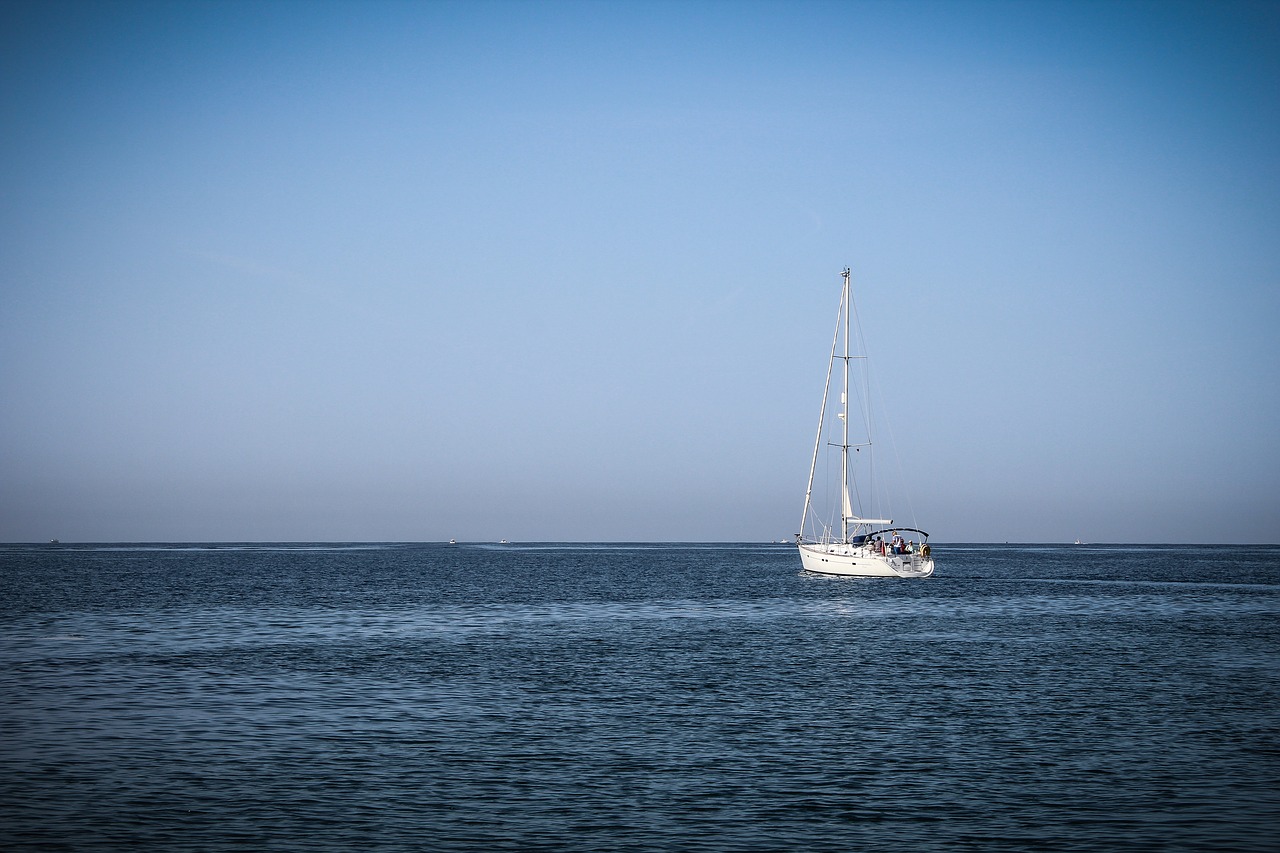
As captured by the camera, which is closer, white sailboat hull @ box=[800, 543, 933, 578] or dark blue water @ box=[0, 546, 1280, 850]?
A: dark blue water @ box=[0, 546, 1280, 850]

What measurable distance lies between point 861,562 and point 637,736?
74500 millimetres

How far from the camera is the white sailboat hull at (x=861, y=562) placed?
101m

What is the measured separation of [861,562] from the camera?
101 m

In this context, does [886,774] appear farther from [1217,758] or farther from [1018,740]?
[1217,758]

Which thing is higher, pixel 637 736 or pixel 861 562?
pixel 861 562

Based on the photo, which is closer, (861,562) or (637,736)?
(637,736)

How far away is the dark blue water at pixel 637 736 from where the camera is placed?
20.9 meters

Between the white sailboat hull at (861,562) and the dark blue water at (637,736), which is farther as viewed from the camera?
the white sailboat hull at (861,562)

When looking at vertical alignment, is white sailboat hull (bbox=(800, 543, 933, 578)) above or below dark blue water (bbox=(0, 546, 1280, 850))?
above

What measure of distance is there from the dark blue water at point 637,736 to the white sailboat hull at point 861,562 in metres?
35.7

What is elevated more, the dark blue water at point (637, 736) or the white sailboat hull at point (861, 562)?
the white sailboat hull at point (861, 562)

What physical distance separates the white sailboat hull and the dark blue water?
35733mm

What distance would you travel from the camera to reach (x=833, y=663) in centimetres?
4597

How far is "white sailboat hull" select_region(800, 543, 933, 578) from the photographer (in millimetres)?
100938
